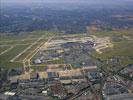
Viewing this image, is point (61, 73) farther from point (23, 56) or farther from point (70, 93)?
point (23, 56)

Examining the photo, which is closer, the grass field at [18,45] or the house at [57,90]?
the house at [57,90]

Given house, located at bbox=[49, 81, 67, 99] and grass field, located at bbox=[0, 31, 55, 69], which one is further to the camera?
grass field, located at bbox=[0, 31, 55, 69]

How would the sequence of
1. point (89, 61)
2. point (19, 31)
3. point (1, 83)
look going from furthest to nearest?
point (19, 31) → point (89, 61) → point (1, 83)

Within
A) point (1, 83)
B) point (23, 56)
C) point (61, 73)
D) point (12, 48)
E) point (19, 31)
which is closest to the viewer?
point (1, 83)

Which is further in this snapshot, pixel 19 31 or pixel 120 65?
pixel 19 31

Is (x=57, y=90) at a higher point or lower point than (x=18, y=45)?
lower

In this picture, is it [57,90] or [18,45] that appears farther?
[18,45]

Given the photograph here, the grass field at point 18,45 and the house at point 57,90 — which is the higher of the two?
the grass field at point 18,45

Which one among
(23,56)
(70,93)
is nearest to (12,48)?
(23,56)

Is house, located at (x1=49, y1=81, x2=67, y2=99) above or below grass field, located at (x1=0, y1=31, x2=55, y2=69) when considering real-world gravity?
below
